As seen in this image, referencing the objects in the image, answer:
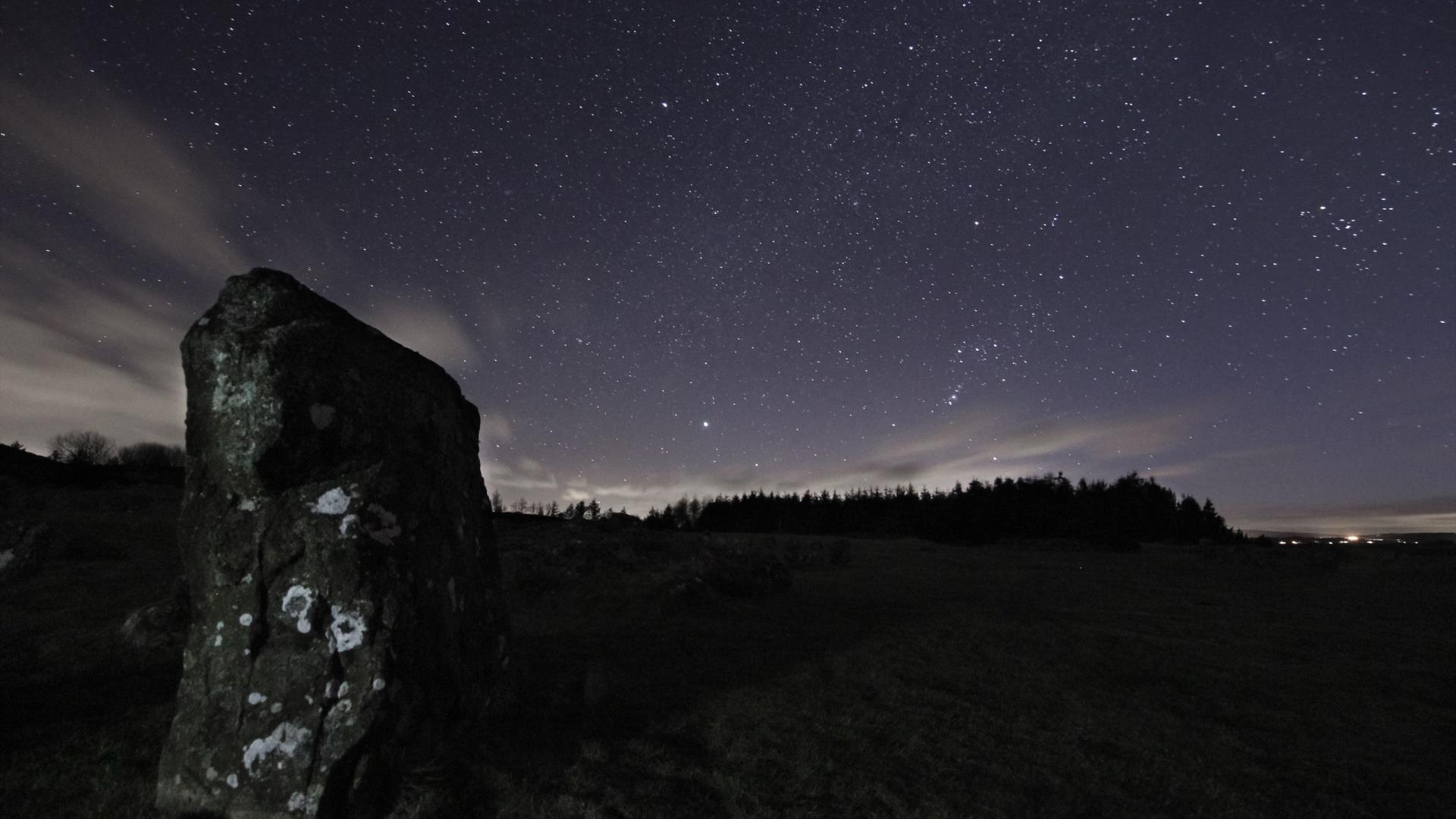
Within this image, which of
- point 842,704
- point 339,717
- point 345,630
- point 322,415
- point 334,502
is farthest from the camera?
point 842,704

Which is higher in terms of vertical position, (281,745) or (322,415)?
(322,415)

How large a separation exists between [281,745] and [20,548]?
1436 cm

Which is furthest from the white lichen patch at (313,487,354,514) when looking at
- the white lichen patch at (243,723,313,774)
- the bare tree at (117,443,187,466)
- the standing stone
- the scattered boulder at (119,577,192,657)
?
the bare tree at (117,443,187,466)

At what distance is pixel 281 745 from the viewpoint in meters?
5.79

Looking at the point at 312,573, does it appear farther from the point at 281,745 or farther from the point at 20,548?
the point at 20,548

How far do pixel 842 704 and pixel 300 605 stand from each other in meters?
6.80

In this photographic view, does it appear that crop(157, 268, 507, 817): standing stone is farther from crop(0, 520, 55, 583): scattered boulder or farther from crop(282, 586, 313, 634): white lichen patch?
crop(0, 520, 55, 583): scattered boulder

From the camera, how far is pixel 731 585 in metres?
18.6

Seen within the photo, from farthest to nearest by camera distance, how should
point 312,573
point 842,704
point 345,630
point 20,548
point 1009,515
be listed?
point 1009,515, point 20,548, point 842,704, point 312,573, point 345,630

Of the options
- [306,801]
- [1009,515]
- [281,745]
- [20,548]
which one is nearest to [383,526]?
[281,745]

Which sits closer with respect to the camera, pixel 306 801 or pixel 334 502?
pixel 306 801

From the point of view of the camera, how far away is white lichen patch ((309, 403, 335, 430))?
697 cm

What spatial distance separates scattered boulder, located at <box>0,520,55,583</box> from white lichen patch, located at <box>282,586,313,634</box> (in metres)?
13.1

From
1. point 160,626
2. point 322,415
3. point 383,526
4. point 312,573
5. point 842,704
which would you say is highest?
point 322,415
